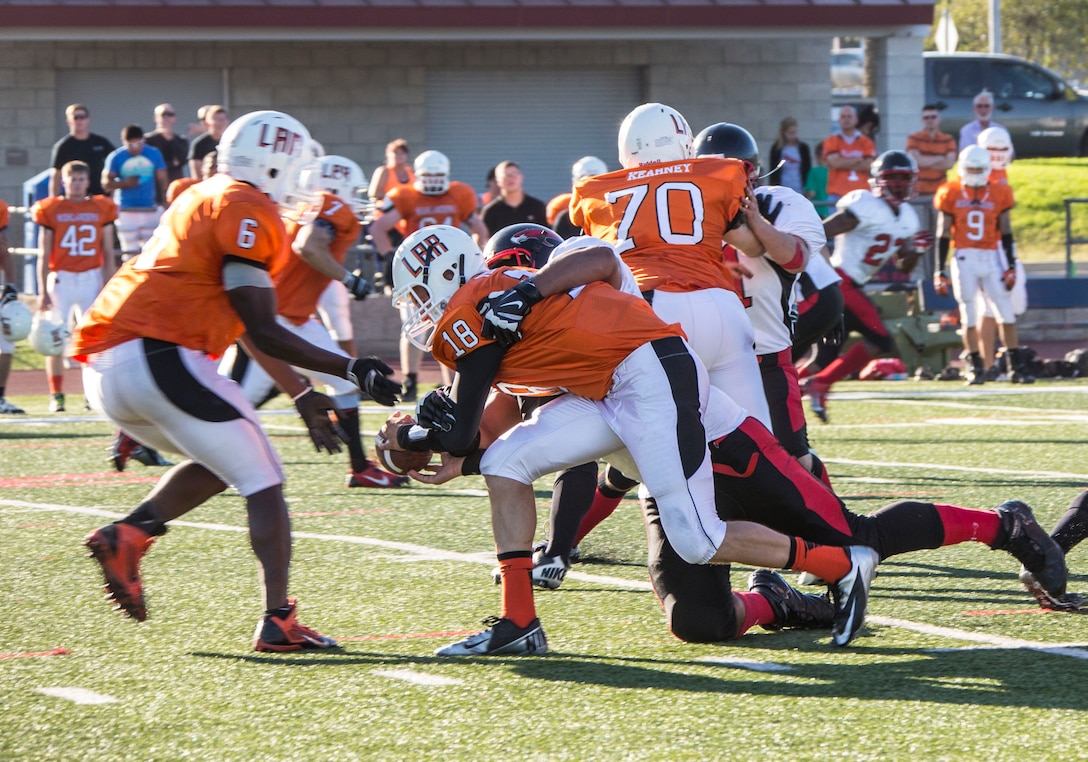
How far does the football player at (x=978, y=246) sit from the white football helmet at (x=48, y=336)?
715 centimetres

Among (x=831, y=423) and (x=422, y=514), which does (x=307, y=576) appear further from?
(x=831, y=423)

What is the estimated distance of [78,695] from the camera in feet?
14.0

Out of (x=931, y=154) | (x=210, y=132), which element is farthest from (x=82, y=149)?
(x=931, y=154)

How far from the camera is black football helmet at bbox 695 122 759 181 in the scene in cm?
605

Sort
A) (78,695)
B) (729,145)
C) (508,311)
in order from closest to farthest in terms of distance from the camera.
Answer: (78,695) < (508,311) < (729,145)

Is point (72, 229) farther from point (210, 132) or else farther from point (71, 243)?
point (210, 132)

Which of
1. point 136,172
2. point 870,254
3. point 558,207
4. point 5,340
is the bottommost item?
point 5,340

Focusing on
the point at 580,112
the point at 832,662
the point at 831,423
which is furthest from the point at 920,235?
the point at 580,112

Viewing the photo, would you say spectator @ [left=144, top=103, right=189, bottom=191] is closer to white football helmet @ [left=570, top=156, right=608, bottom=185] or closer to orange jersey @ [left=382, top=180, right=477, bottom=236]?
orange jersey @ [left=382, top=180, right=477, bottom=236]

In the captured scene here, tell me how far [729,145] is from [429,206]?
266 inches

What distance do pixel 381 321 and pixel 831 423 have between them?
21.4 ft

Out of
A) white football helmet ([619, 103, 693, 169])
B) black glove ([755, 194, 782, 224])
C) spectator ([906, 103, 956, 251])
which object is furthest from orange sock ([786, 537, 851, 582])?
spectator ([906, 103, 956, 251])

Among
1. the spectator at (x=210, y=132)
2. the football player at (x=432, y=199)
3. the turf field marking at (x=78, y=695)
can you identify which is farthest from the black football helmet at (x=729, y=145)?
the spectator at (x=210, y=132)

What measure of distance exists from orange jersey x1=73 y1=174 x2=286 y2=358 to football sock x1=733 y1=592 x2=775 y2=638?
1.73 meters
